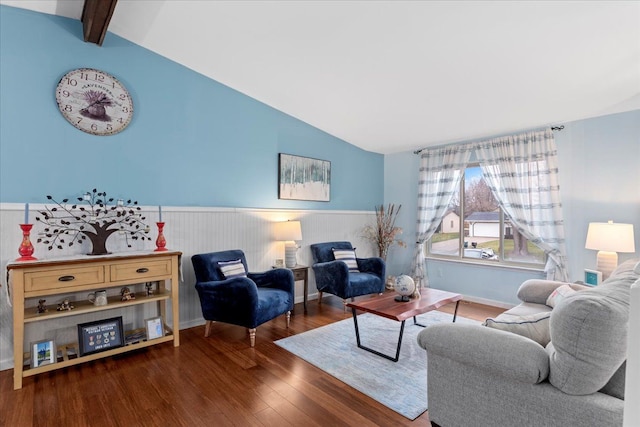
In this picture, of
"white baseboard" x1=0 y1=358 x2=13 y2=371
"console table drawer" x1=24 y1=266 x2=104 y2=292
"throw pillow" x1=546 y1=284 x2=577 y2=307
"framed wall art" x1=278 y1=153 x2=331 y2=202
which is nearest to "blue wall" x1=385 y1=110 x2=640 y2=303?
"throw pillow" x1=546 y1=284 x2=577 y2=307

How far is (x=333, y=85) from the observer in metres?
3.65

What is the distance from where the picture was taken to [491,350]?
152 centimetres

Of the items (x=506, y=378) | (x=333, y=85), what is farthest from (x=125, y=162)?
(x=506, y=378)

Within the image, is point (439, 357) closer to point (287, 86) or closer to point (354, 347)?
point (354, 347)

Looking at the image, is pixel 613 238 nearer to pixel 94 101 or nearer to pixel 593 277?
pixel 593 277

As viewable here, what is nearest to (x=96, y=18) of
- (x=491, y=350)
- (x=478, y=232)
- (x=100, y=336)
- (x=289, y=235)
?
(x=100, y=336)

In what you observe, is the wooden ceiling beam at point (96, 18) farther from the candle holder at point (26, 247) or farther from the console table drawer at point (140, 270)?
the console table drawer at point (140, 270)

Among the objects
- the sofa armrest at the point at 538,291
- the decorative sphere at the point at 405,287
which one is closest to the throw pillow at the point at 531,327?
the decorative sphere at the point at 405,287

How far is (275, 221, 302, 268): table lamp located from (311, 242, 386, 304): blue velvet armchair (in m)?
0.37

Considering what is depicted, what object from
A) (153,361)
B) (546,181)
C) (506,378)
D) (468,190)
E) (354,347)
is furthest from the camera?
(468,190)

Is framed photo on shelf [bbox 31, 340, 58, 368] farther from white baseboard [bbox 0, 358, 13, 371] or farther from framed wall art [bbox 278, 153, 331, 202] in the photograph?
framed wall art [bbox 278, 153, 331, 202]

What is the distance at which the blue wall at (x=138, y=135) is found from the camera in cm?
268

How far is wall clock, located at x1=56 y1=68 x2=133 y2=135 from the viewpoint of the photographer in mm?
2875

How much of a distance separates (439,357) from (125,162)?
126 inches
